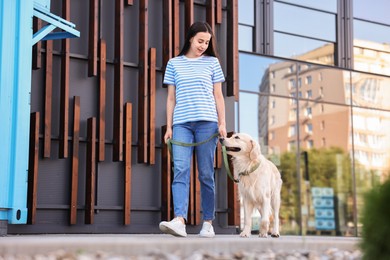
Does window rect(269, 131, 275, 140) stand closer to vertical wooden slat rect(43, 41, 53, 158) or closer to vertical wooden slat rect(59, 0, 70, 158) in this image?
vertical wooden slat rect(59, 0, 70, 158)

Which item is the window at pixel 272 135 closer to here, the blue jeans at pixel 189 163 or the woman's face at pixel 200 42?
the blue jeans at pixel 189 163

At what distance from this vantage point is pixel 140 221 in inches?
315

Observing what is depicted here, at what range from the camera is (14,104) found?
6.58 m

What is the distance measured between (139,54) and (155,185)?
1.48 metres

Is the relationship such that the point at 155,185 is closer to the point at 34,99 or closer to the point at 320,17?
the point at 34,99

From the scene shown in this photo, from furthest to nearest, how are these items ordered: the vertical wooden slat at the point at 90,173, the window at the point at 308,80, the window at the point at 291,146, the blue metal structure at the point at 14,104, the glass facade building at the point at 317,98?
the window at the point at 308,80 < the window at the point at 291,146 < the glass facade building at the point at 317,98 < the vertical wooden slat at the point at 90,173 < the blue metal structure at the point at 14,104

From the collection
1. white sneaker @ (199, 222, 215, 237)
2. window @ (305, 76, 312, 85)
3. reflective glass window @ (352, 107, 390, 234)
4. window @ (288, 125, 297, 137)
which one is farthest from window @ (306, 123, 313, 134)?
white sneaker @ (199, 222, 215, 237)

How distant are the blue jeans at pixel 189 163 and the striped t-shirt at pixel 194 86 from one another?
0.29ft

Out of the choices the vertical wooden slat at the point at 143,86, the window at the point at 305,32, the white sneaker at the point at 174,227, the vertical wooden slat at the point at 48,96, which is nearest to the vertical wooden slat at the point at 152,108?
the vertical wooden slat at the point at 143,86

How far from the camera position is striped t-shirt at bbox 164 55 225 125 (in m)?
6.09

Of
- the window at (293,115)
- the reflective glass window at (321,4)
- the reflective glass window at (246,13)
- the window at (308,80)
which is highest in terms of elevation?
the reflective glass window at (321,4)

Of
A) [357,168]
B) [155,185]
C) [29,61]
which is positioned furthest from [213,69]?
[357,168]

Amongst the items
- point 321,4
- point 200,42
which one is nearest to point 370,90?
point 321,4

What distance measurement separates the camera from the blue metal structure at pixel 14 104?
6.49 metres
